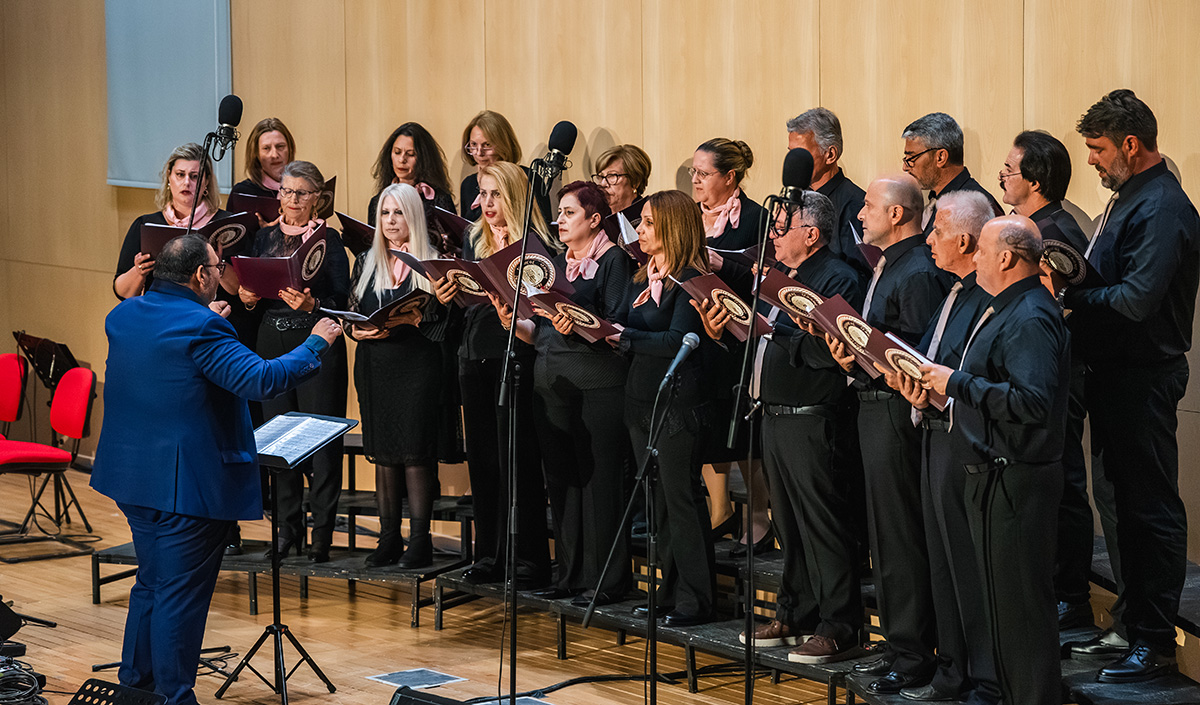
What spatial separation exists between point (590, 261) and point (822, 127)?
99 cm

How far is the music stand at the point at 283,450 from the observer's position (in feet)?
15.0

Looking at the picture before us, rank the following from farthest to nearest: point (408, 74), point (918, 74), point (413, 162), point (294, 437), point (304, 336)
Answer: point (408, 74), point (413, 162), point (304, 336), point (918, 74), point (294, 437)

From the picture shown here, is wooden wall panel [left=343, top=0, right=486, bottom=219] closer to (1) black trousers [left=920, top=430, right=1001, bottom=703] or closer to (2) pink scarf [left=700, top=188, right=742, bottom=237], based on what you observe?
(2) pink scarf [left=700, top=188, right=742, bottom=237]

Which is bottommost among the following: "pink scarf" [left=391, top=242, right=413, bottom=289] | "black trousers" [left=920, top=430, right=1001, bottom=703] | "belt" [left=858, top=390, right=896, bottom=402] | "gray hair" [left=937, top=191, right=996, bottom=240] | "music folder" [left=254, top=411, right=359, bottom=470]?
"black trousers" [left=920, top=430, right=1001, bottom=703]

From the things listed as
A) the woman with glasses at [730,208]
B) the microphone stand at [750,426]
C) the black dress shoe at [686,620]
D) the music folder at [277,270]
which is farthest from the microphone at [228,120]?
the black dress shoe at [686,620]

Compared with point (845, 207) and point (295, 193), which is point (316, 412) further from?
point (845, 207)

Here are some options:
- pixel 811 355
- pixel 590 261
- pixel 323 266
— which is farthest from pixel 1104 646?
pixel 323 266

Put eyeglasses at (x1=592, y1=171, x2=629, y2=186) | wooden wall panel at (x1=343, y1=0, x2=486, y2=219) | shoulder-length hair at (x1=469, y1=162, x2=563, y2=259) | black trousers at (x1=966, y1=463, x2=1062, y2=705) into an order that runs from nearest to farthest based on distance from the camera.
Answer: black trousers at (x1=966, y1=463, x2=1062, y2=705)
shoulder-length hair at (x1=469, y1=162, x2=563, y2=259)
eyeglasses at (x1=592, y1=171, x2=629, y2=186)
wooden wall panel at (x1=343, y1=0, x2=486, y2=219)

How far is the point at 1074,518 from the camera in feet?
14.8

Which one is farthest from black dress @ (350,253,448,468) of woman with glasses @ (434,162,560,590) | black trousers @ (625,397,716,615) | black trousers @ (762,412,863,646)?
black trousers @ (762,412,863,646)

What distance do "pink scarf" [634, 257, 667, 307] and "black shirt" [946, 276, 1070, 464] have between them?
142cm

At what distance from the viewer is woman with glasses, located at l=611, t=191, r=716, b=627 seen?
16.1 feet

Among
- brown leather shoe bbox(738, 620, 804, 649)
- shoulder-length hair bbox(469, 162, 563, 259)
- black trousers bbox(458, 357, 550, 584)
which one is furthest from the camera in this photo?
black trousers bbox(458, 357, 550, 584)

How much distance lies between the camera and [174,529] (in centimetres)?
428
